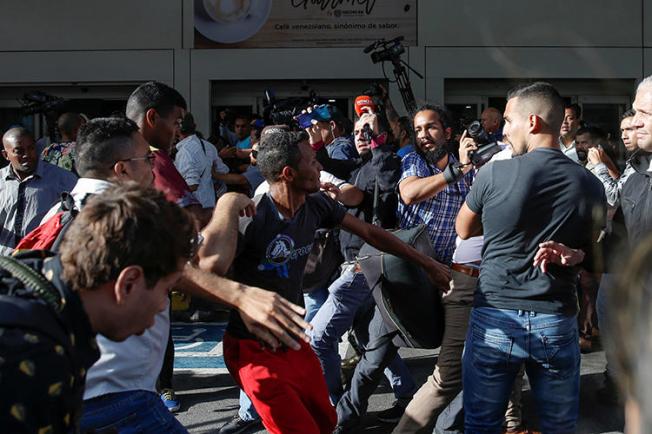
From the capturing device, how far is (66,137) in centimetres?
686

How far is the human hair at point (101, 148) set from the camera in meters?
2.97

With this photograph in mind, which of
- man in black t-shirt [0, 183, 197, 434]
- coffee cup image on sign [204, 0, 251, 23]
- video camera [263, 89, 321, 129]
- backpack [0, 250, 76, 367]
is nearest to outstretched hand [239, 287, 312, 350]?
man in black t-shirt [0, 183, 197, 434]

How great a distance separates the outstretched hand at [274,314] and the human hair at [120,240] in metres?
0.82

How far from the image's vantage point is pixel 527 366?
3521 mm

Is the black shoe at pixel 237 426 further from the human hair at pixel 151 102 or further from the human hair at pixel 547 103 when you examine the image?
the human hair at pixel 547 103

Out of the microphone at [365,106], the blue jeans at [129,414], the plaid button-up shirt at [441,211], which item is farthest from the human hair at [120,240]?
the microphone at [365,106]

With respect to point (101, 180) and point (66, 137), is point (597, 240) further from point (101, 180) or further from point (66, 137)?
point (66, 137)

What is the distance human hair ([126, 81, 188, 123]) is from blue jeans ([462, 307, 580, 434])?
69.5 inches

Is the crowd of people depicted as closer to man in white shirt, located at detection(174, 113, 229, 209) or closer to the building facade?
man in white shirt, located at detection(174, 113, 229, 209)


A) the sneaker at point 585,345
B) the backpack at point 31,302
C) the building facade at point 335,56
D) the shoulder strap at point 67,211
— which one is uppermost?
the building facade at point 335,56

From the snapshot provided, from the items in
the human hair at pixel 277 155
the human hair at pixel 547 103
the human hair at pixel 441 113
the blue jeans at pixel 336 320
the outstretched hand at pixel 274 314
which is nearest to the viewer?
the outstretched hand at pixel 274 314

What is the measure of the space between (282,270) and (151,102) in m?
1.07

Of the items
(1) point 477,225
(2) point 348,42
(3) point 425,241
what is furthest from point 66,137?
(2) point 348,42

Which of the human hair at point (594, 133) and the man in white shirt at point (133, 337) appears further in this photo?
the human hair at point (594, 133)
